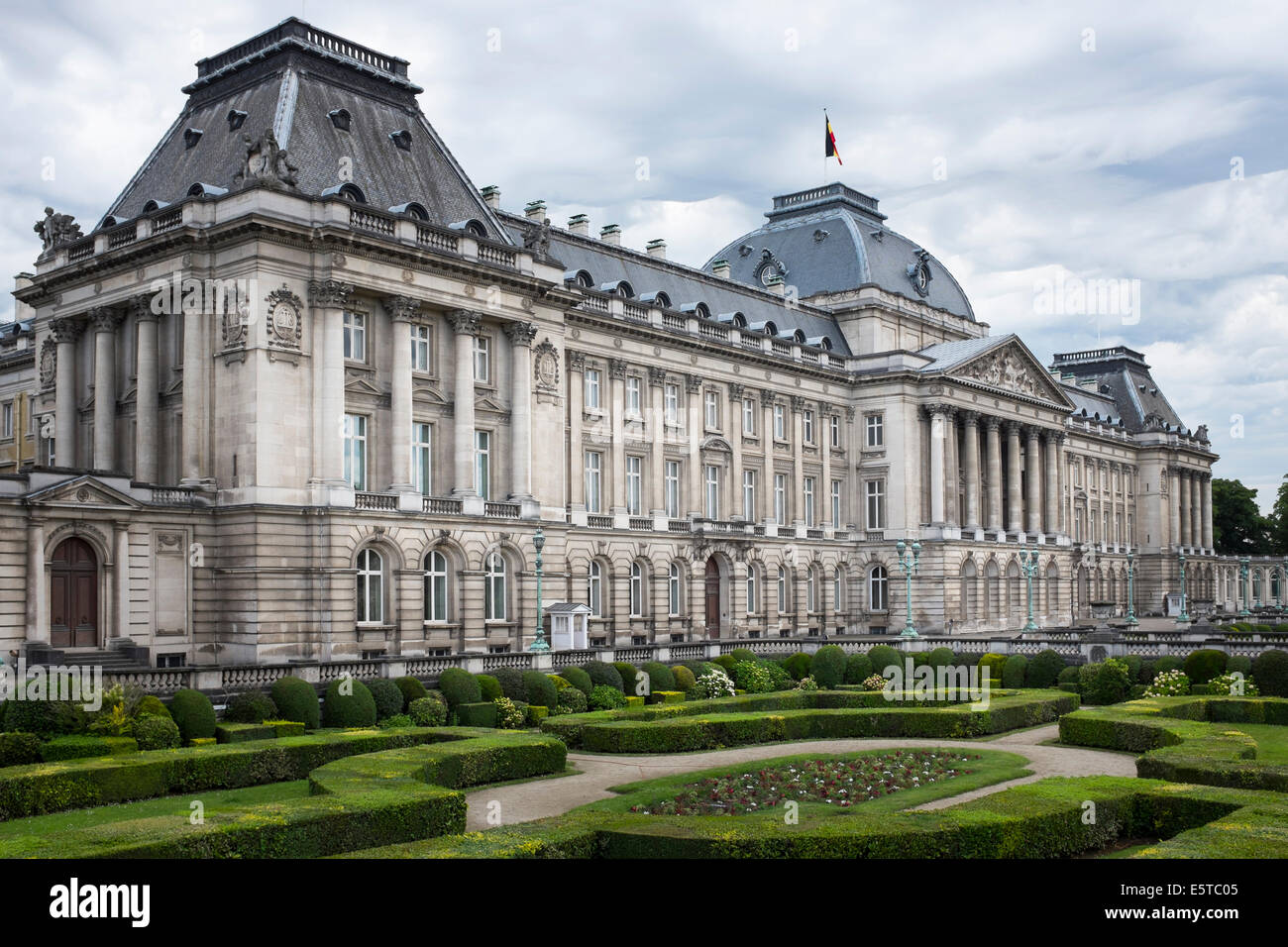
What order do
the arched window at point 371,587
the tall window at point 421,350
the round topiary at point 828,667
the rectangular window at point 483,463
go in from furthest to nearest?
1. the rectangular window at point 483,463
2. the tall window at point 421,350
3. the round topiary at point 828,667
4. the arched window at point 371,587

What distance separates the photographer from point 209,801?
92.7 feet

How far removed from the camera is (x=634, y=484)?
2746 inches

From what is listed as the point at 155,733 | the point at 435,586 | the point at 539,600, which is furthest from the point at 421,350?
the point at 155,733

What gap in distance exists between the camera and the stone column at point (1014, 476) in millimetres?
94188

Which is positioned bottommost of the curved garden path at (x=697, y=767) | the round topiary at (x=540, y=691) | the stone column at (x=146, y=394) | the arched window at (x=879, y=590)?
the curved garden path at (x=697, y=767)

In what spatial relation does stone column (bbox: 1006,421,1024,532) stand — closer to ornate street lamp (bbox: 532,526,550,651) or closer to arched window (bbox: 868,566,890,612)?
arched window (bbox: 868,566,890,612)

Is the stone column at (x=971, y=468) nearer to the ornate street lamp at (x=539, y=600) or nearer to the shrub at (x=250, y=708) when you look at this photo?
the ornate street lamp at (x=539, y=600)

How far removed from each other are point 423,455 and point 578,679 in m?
13.2

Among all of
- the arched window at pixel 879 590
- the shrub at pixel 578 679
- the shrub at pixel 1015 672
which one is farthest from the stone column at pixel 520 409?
the arched window at pixel 879 590

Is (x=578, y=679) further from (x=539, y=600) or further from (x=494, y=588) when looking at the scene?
(x=494, y=588)

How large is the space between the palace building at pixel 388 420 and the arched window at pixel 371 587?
0.39ft

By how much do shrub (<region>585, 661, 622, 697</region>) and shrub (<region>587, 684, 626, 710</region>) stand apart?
94 cm

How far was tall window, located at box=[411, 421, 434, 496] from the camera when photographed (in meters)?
53.9

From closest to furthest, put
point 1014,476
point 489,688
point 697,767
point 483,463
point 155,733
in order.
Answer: point 155,733 < point 697,767 < point 489,688 < point 483,463 < point 1014,476
